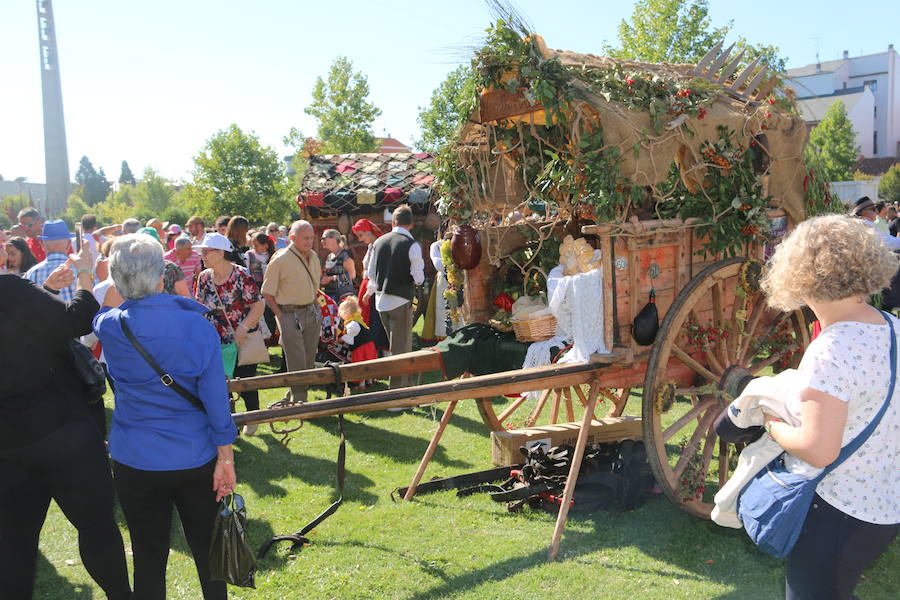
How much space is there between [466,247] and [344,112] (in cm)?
2298

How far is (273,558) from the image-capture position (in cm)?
398

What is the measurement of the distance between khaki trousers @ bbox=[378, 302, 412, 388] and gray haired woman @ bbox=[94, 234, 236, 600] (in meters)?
4.28

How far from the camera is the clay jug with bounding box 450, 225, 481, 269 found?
194 inches

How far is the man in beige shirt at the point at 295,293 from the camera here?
20.5ft

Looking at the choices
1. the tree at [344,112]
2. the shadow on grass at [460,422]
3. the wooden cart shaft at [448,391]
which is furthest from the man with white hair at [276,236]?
the tree at [344,112]

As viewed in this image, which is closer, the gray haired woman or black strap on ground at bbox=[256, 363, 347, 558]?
the gray haired woman

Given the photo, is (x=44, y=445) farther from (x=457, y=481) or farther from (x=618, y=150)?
(x=618, y=150)

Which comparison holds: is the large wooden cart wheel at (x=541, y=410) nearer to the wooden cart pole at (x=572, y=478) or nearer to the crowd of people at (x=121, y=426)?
the wooden cart pole at (x=572, y=478)

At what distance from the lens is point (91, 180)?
297 ft

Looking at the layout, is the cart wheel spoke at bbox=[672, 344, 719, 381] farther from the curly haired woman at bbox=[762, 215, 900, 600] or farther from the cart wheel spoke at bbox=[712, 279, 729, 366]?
the curly haired woman at bbox=[762, 215, 900, 600]

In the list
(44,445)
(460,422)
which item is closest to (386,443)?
(460,422)

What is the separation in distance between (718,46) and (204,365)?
354 cm

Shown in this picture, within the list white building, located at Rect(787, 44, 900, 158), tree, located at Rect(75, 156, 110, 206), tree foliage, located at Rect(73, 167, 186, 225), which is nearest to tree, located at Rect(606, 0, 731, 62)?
white building, located at Rect(787, 44, 900, 158)

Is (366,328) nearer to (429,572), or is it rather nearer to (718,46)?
(429,572)
